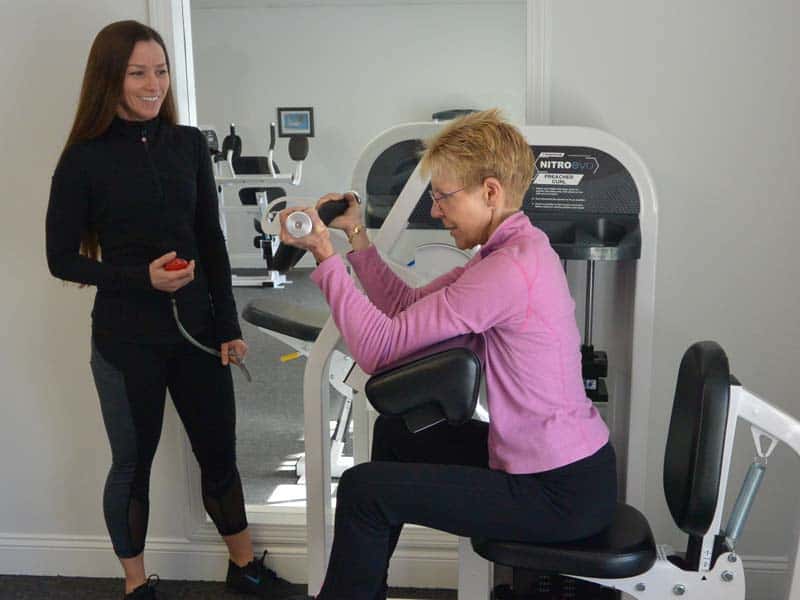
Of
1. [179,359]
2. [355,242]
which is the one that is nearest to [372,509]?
[355,242]

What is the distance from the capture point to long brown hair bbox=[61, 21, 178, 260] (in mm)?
1665

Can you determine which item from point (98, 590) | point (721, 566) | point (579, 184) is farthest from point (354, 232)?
point (98, 590)

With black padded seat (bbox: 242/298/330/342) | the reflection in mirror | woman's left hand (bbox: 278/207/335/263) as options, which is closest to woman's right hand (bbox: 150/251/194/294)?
woman's left hand (bbox: 278/207/335/263)

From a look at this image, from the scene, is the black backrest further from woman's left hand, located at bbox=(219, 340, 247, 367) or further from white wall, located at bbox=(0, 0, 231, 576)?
white wall, located at bbox=(0, 0, 231, 576)

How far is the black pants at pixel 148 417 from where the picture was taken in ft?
5.87

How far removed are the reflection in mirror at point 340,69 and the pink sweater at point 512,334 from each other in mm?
5486

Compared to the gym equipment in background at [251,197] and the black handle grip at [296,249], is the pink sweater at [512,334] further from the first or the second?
the gym equipment in background at [251,197]

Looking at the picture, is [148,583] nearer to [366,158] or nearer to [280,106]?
[366,158]

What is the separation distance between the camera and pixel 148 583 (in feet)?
6.78

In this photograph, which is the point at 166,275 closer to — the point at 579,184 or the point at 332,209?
the point at 332,209

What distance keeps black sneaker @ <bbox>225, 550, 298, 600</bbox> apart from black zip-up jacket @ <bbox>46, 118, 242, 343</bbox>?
721mm

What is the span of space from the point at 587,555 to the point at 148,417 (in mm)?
1101

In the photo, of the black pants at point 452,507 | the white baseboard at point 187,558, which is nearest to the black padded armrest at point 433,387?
the black pants at point 452,507

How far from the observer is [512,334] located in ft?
4.06
